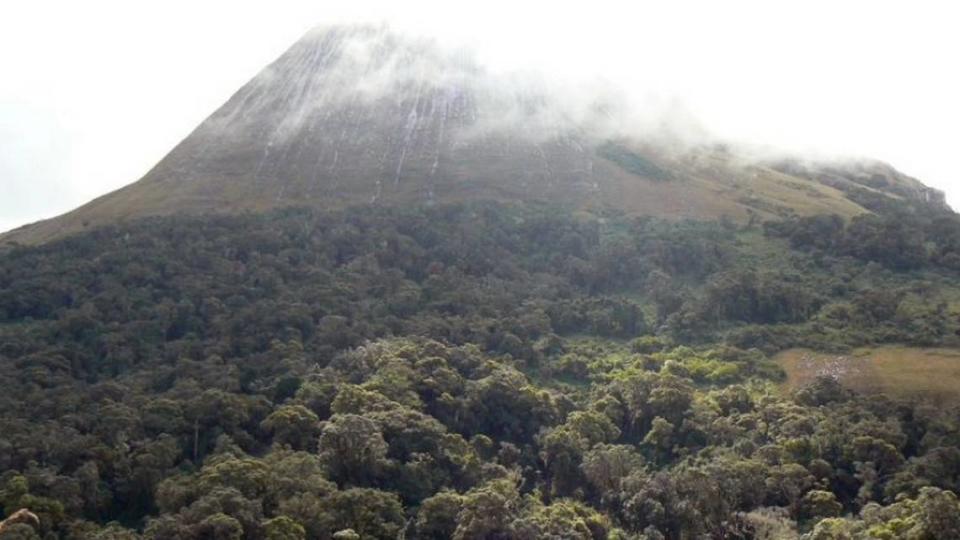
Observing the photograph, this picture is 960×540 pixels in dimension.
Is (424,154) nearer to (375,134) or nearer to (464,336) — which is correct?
(375,134)

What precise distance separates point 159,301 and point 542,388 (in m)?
39.6

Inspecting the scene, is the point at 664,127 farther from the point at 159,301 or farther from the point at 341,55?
the point at 159,301

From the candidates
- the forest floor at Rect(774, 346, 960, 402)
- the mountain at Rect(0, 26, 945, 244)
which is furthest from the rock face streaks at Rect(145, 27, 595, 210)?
the forest floor at Rect(774, 346, 960, 402)

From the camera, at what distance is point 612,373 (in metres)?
89.2

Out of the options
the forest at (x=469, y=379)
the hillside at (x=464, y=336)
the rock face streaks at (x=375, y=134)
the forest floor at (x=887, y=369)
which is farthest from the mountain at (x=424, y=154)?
the forest floor at (x=887, y=369)

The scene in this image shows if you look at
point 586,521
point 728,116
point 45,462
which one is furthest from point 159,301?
point 728,116

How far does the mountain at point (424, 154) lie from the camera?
432ft

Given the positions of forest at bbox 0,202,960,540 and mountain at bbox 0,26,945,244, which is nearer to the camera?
forest at bbox 0,202,960,540

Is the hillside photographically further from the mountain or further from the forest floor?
the mountain

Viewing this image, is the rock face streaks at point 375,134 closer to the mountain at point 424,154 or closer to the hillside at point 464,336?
the mountain at point 424,154

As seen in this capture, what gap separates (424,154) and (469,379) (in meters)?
63.3

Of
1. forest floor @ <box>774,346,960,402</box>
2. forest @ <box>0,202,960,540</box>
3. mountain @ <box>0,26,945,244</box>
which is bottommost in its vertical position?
forest floor @ <box>774,346,960,402</box>

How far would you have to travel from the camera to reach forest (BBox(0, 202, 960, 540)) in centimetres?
6091

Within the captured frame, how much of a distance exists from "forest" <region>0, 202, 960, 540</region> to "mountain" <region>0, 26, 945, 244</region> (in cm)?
757
